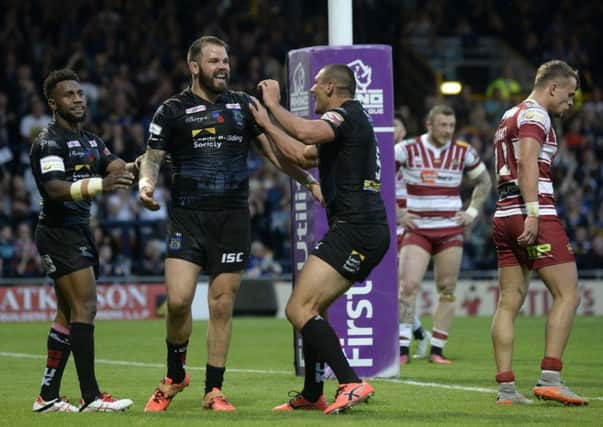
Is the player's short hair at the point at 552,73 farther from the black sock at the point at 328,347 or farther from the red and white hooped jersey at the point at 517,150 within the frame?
the black sock at the point at 328,347

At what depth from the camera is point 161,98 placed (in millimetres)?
24562

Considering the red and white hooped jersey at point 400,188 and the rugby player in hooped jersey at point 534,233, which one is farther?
the red and white hooped jersey at point 400,188

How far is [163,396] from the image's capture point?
8539 millimetres

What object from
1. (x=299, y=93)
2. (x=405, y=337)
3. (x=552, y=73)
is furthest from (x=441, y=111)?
(x=552, y=73)

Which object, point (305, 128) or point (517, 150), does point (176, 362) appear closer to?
point (305, 128)

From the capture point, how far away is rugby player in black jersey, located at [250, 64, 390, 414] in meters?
8.08

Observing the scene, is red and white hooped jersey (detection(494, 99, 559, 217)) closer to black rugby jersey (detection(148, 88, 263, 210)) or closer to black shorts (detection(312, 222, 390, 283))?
black shorts (detection(312, 222, 390, 283))

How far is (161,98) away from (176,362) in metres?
16.4

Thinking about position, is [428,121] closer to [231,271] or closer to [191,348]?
[191,348]

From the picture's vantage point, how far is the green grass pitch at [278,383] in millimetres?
7875

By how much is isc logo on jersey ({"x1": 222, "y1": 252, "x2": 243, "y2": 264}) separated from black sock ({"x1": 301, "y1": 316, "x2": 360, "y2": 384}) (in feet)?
2.50

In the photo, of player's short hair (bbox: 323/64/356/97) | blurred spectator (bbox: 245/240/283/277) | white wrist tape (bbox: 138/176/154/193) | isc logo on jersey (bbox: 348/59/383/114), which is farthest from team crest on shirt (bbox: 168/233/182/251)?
blurred spectator (bbox: 245/240/283/277)

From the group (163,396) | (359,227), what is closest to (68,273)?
(163,396)

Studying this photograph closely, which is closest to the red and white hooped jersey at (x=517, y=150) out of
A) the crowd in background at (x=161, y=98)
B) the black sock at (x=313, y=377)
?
the black sock at (x=313, y=377)
